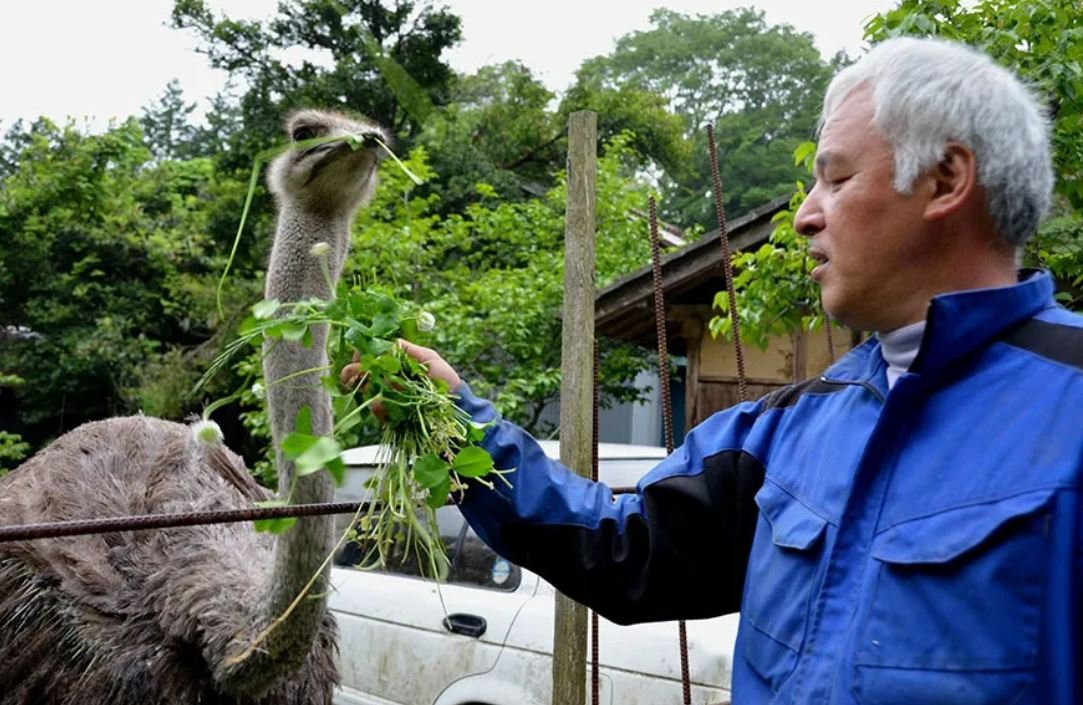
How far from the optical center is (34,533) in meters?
1.92

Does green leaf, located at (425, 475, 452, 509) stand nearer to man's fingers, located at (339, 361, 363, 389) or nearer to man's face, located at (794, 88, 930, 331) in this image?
man's fingers, located at (339, 361, 363, 389)

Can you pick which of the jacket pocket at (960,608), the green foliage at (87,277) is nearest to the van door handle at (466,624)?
the jacket pocket at (960,608)

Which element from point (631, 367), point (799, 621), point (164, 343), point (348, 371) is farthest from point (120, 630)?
point (164, 343)

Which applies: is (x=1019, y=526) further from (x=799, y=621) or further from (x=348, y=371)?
(x=348, y=371)

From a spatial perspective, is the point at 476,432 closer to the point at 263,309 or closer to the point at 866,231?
the point at 263,309

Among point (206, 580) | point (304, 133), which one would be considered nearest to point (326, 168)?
point (304, 133)

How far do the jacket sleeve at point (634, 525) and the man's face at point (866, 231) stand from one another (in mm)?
338

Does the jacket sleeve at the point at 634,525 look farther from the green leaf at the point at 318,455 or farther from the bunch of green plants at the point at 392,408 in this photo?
the green leaf at the point at 318,455

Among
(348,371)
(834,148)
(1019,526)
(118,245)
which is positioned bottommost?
(1019,526)

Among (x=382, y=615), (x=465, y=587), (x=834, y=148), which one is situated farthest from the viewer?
(x=382, y=615)

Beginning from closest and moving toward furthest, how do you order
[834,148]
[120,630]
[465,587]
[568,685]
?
1. [834,148]
2. [568,685]
3. [120,630]
4. [465,587]

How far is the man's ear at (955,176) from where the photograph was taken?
5.27 ft

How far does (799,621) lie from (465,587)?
11.2 ft

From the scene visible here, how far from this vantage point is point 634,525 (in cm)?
197
